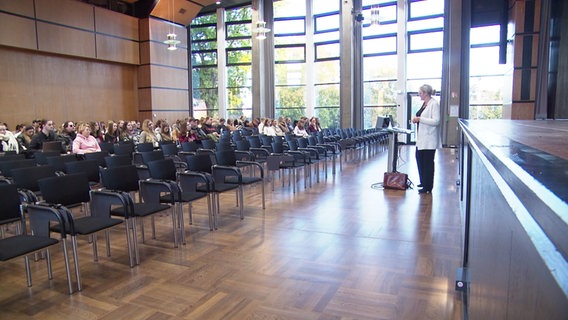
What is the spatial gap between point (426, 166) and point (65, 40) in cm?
1122

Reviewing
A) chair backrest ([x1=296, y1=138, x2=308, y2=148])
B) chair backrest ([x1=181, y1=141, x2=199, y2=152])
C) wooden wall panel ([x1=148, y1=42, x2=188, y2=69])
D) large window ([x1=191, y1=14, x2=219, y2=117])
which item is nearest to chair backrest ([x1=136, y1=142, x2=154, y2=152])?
chair backrest ([x1=181, y1=141, x2=199, y2=152])

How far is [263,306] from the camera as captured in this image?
8.95 ft

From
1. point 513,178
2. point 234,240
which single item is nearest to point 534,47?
point 234,240

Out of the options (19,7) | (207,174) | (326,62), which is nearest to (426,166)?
(207,174)

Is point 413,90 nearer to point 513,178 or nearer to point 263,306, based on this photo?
point 263,306

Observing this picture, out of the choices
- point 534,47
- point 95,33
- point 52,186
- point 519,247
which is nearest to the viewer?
point 519,247

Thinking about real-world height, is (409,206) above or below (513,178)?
below

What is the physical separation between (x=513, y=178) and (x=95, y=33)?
14536mm

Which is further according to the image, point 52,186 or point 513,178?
point 52,186

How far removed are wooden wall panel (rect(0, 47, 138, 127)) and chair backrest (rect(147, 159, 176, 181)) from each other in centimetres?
865

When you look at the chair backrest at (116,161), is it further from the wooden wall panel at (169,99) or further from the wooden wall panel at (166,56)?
the wooden wall panel at (166,56)

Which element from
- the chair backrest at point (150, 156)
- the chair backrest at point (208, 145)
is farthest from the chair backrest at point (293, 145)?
Result: the chair backrest at point (150, 156)

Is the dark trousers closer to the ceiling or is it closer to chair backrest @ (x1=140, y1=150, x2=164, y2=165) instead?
chair backrest @ (x1=140, y1=150, x2=164, y2=165)

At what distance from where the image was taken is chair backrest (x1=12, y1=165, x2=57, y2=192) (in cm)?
424
